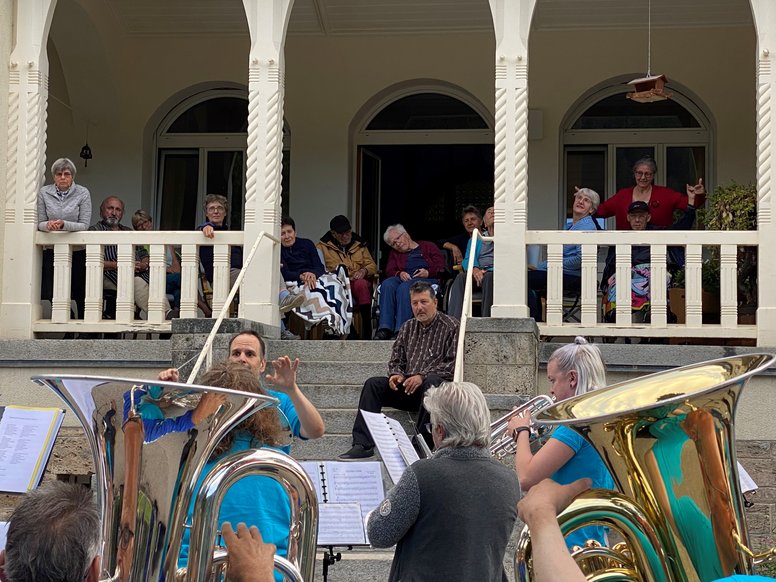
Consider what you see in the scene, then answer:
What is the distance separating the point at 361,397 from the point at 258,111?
2.89 m

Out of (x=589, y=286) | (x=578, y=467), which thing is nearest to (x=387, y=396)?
(x=589, y=286)

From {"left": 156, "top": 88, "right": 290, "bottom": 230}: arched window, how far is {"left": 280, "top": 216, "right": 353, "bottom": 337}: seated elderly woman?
9.77ft

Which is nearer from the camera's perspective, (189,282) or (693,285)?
(693,285)

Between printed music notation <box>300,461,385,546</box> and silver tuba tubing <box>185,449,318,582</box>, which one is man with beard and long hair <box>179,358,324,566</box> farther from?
printed music notation <box>300,461,385,546</box>

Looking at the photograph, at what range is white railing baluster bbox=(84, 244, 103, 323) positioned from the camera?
9.95 m

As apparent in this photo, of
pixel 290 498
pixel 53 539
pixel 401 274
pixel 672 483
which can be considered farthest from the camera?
pixel 401 274

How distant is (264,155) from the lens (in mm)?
9953

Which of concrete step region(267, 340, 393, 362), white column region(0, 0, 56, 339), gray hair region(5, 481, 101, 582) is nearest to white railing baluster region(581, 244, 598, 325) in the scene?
concrete step region(267, 340, 393, 362)

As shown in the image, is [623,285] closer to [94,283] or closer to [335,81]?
[94,283]

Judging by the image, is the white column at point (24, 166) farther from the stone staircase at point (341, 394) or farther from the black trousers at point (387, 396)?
the black trousers at point (387, 396)

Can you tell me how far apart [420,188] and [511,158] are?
429 centimetres

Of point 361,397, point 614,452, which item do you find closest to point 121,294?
point 361,397

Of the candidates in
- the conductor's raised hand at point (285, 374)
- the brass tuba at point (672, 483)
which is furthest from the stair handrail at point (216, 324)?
the brass tuba at point (672, 483)

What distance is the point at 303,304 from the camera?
10.8 m
